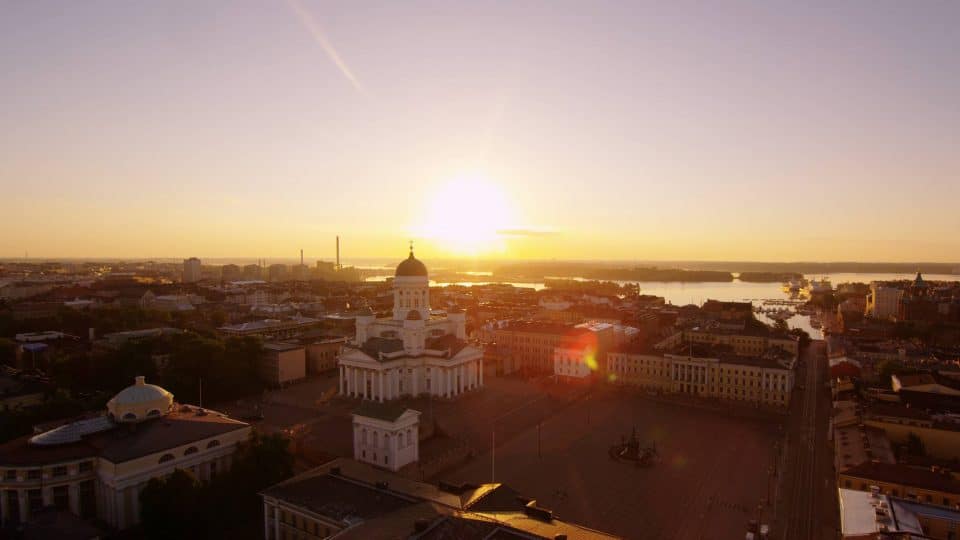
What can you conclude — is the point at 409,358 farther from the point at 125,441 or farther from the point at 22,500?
the point at 22,500

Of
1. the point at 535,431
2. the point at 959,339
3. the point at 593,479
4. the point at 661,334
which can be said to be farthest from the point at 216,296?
the point at 959,339

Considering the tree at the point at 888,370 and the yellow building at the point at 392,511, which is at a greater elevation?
the yellow building at the point at 392,511

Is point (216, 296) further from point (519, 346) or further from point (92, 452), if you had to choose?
point (92, 452)

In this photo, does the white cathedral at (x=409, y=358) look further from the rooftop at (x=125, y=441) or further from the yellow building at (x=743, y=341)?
the yellow building at (x=743, y=341)

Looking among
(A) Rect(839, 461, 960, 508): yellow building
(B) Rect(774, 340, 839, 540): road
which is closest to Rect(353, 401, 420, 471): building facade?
(B) Rect(774, 340, 839, 540): road

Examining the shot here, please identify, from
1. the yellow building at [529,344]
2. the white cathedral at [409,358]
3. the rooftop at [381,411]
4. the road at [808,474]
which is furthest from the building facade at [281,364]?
the road at [808,474]
